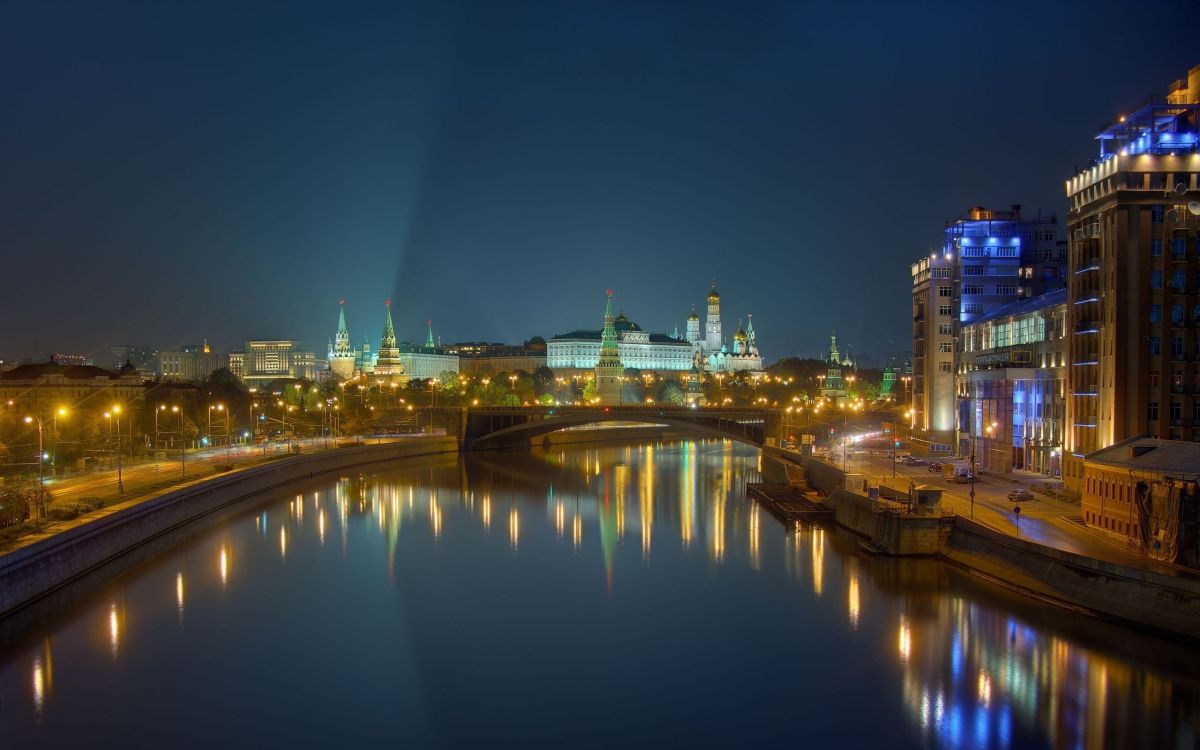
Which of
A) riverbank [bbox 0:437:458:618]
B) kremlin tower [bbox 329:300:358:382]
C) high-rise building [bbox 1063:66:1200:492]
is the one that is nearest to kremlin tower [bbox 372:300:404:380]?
kremlin tower [bbox 329:300:358:382]

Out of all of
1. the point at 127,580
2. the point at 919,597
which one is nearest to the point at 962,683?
the point at 919,597

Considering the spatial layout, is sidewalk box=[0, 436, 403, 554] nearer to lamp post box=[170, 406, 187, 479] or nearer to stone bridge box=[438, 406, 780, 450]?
lamp post box=[170, 406, 187, 479]

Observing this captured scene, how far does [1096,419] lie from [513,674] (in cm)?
2576

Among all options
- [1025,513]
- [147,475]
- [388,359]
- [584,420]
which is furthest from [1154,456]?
[388,359]

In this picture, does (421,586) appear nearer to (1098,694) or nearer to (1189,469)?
(1098,694)

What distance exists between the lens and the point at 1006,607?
27.0m

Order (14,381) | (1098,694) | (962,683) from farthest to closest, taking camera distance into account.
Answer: (14,381) → (962,683) → (1098,694)

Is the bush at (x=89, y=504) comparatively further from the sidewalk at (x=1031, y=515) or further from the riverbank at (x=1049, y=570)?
the sidewalk at (x=1031, y=515)

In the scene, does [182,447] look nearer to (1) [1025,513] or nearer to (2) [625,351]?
(1) [1025,513]

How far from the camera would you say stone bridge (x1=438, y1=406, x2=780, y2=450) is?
236ft

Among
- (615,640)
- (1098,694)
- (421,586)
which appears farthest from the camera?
(421,586)

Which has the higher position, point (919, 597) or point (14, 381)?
point (14, 381)

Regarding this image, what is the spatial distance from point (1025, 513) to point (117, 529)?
1276 inches

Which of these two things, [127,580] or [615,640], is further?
[127,580]
